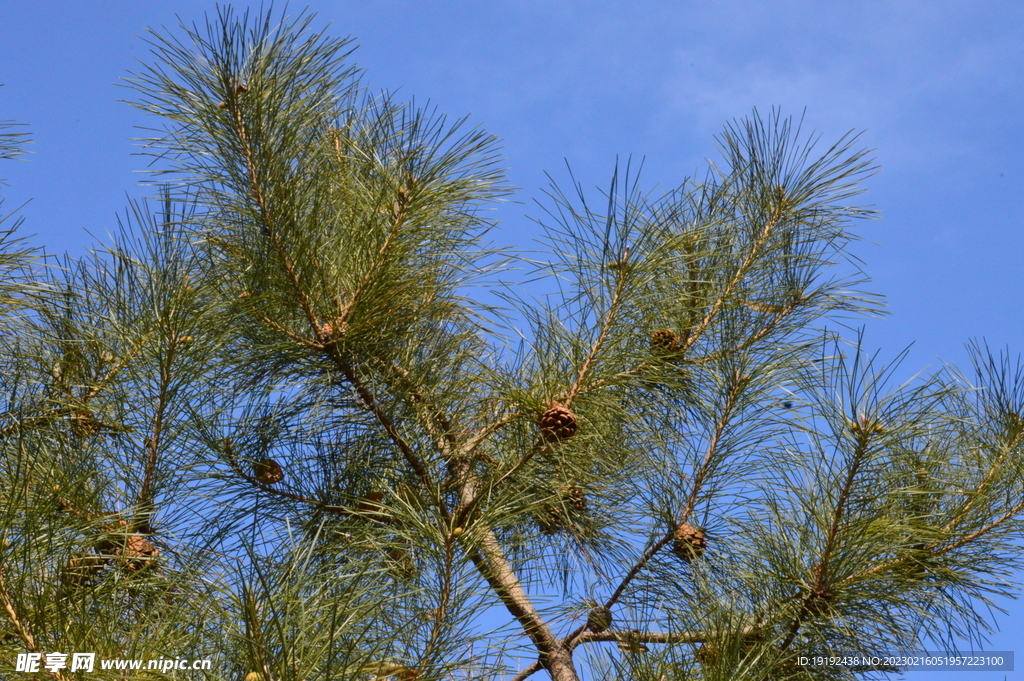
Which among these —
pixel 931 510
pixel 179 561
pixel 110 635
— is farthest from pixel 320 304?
pixel 931 510

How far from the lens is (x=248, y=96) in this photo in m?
1.45

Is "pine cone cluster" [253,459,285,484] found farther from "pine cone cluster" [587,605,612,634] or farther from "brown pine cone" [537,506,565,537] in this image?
"pine cone cluster" [587,605,612,634]

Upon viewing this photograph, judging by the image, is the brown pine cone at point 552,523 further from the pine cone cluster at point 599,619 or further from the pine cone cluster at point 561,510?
the pine cone cluster at point 599,619

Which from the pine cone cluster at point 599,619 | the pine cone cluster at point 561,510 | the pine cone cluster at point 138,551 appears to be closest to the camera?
the pine cone cluster at point 138,551

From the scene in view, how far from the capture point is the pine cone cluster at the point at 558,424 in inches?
56.1

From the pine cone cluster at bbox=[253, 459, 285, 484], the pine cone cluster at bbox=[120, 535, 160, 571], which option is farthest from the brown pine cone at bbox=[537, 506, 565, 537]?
the pine cone cluster at bbox=[120, 535, 160, 571]

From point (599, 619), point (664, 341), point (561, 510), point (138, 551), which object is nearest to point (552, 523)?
point (561, 510)

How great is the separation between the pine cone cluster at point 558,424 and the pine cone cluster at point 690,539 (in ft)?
1.37

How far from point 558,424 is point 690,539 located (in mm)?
462

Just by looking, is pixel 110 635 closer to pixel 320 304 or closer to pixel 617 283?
pixel 320 304

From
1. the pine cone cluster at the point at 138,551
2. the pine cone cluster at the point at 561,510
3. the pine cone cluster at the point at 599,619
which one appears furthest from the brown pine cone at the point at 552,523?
the pine cone cluster at the point at 138,551

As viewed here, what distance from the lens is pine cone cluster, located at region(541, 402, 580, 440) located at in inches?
56.1

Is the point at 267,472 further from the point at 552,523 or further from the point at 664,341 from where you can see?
the point at 664,341

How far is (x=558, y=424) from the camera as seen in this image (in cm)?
142
